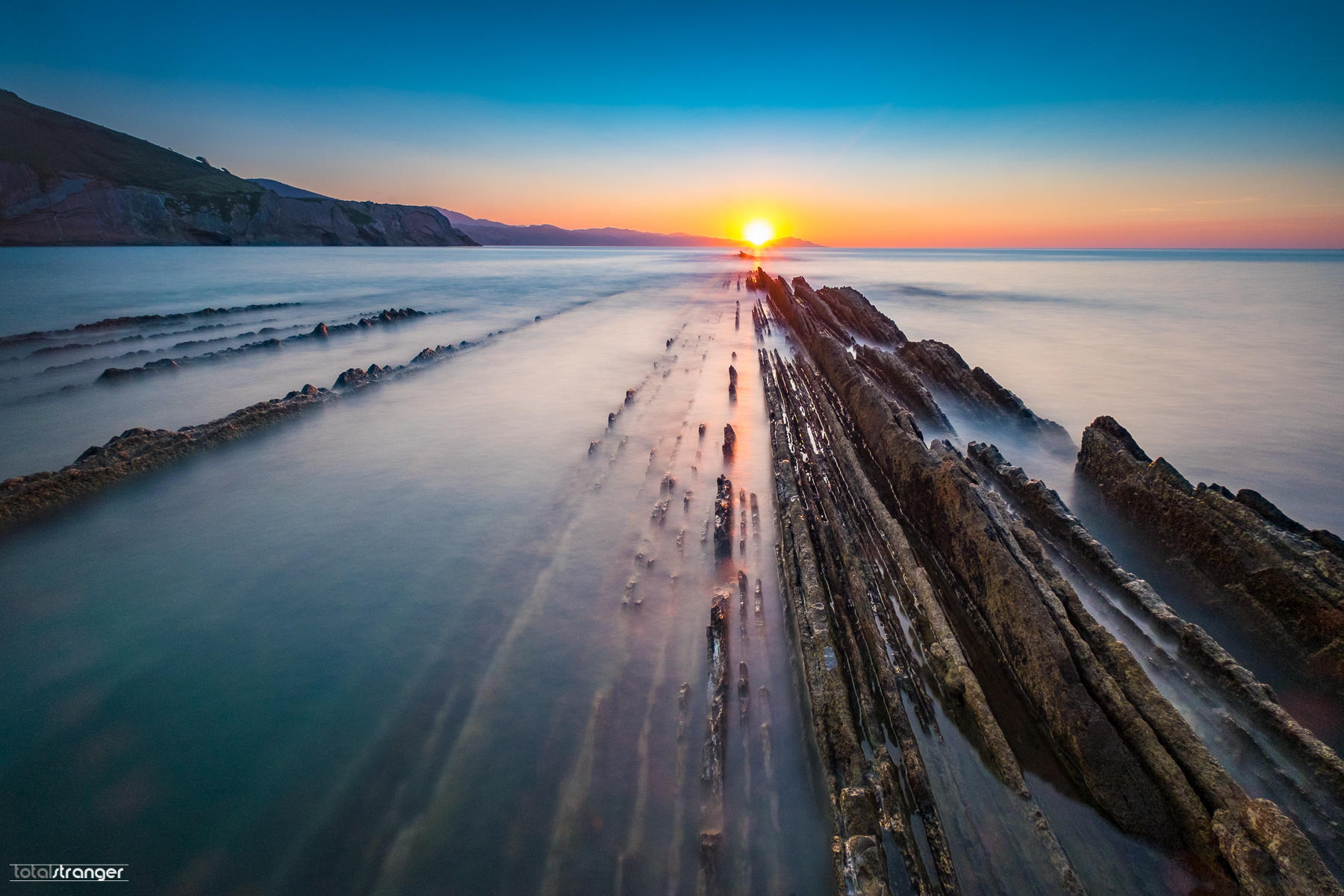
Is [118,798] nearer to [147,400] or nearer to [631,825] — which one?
[631,825]

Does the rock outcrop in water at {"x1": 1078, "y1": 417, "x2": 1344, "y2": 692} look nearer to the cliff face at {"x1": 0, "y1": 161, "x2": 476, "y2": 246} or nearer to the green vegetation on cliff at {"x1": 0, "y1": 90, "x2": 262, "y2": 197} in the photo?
the cliff face at {"x1": 0, "y1": 161, "x2": 476, "y2": 246}

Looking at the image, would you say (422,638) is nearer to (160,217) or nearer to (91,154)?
(160,217)

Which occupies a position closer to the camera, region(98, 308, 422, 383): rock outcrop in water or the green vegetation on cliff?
region(98, 308, 422, 383): rock outcrop in water

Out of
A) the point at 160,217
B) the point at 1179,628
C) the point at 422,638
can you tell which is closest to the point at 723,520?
the point at 422,638

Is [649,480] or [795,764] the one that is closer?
[795,764]

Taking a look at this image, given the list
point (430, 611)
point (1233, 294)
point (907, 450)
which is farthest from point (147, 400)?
point (1233, 294)

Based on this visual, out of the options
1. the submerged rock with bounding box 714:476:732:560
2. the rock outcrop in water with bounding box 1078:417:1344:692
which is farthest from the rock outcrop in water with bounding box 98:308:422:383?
the rock outcrop in water with bounding box 1078:417:1344:692

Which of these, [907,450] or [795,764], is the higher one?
[907,450]

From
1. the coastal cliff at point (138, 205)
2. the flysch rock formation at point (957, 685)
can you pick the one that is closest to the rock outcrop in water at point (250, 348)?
the flysch rock formation at point (957, 685)
